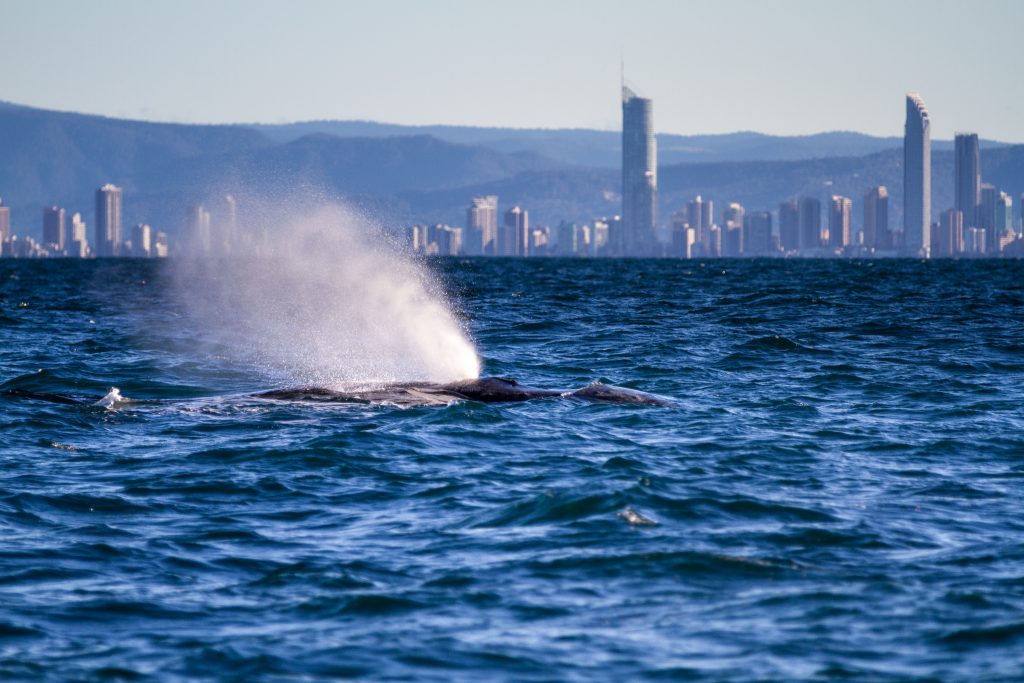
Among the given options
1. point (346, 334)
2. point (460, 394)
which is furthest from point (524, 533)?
point (346, 334)

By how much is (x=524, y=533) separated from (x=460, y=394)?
9892 mm

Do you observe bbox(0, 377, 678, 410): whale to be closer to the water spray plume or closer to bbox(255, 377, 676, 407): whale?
bbox(255, 377, 676, 407): whale

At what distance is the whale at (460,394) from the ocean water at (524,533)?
72cm

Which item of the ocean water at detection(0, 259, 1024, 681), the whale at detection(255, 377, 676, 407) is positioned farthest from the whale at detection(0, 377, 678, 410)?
the ocean water at detection(0, 259, 1024, 681)

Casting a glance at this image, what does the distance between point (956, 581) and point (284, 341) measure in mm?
30673

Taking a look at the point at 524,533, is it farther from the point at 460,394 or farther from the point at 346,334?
the point at 346,334

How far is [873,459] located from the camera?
58.1 ft

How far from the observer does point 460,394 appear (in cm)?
2305

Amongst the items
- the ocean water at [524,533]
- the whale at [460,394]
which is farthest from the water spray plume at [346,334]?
the ocean water at [524,533]

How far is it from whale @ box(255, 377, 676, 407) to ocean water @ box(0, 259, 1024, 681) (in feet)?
2.36

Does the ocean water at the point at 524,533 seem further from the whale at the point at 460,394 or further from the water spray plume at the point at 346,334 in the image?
the water spray plume at the point at 346,334

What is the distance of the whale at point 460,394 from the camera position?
2294 centimetres

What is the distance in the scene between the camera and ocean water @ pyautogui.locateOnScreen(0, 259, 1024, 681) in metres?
9.77

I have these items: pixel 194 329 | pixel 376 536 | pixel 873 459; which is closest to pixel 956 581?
pixel 376 536
